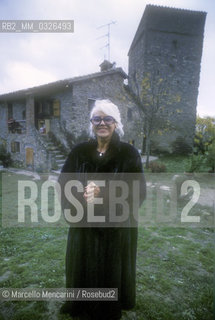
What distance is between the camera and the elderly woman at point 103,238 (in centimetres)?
181

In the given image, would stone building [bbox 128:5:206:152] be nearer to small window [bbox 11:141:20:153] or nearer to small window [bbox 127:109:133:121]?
small window [bbox 127:109:133:121]

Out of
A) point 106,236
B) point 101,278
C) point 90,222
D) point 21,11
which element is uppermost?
point 21,11

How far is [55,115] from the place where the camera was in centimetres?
1187

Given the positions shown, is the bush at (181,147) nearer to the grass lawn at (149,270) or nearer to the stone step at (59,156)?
the stone step at (59,156)

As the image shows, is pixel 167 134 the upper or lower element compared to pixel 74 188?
upper

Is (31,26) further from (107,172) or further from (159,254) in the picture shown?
(159,254)

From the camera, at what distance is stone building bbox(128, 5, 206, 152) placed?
1526 centimetres

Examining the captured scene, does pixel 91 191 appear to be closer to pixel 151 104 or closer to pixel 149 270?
pixel 149 270

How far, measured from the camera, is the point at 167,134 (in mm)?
16625

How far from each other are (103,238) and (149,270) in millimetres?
1660

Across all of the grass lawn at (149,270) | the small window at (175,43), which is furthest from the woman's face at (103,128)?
the small window at (175,43)

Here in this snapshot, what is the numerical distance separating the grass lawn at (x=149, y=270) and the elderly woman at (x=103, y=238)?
1.67 feet

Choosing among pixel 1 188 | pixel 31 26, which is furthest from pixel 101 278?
pixel 1 188

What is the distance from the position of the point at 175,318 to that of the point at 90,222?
1.55 meters
